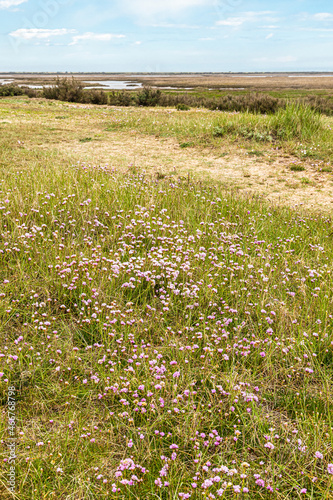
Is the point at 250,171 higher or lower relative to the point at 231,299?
higher

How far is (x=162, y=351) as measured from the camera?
10.7 feet

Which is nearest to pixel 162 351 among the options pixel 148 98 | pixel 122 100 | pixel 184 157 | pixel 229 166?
pixel 229 166

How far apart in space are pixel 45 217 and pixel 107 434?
3797 millimetres

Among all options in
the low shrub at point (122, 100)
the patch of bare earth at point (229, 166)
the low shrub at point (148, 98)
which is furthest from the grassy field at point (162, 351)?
the low shrub at point (148, 98)

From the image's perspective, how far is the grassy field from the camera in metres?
2.34

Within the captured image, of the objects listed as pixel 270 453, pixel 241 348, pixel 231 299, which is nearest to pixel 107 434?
pixel 270 453

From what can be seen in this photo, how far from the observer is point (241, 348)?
134 inches

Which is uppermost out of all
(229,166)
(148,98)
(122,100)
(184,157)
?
(148,98)

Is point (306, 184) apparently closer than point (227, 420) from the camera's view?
No

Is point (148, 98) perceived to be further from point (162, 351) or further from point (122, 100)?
point (162, 351)

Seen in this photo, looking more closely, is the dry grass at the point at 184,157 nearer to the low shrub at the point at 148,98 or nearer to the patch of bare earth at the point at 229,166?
the patch of bare earth at the point at 229,166

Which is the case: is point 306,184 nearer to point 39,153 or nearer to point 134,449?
point 39,153

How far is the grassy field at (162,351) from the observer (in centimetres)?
234

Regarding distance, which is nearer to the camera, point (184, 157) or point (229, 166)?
point (229, 166)
